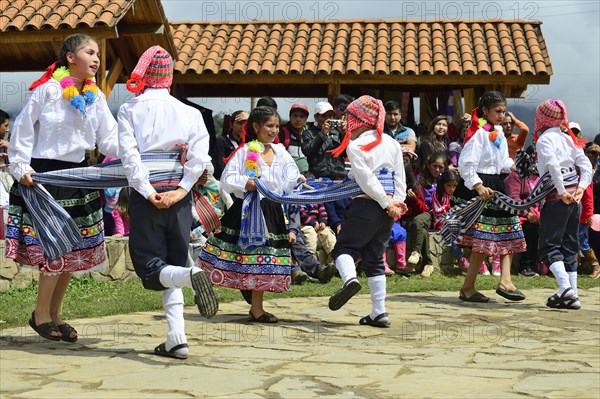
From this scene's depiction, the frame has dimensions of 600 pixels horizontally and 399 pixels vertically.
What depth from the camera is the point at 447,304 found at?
8.80m

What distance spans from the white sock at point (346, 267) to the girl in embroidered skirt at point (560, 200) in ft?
7.40

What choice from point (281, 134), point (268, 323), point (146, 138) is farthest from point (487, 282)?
point (146, 138)

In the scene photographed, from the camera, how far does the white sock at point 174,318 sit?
567cm

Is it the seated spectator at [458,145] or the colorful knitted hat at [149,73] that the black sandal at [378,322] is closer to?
the colorful knitted hat at [149,73]

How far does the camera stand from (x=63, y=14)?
12586mm

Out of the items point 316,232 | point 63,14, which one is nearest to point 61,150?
point 316,232

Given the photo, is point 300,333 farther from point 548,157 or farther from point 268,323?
point 548,157

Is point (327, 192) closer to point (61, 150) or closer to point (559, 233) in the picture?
point (61, 150)

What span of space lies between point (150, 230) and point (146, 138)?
0.55 meters

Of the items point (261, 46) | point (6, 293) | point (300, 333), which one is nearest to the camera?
point (300, 333)

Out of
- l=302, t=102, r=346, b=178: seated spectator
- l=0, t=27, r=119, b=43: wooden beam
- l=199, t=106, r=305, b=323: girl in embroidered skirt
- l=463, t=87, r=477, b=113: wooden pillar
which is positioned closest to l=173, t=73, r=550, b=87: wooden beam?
l=463, t=87, r=477, b=113: wooden pillar

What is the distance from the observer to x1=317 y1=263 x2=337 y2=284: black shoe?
9977 millimetres

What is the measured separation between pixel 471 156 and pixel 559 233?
3.36 ft

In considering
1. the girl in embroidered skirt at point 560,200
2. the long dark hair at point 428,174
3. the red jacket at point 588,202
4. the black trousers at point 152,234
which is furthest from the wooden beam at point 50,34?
the black trousers at point 152,234
